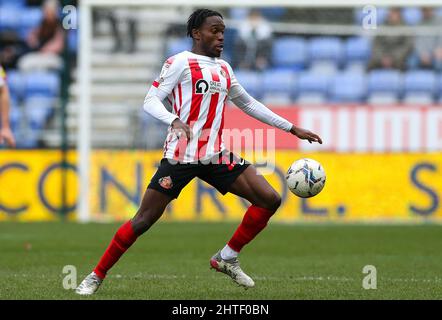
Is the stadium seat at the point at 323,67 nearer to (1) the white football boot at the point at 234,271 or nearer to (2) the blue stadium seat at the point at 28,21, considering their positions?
(2) the blue stadium seat at the point at 28,21

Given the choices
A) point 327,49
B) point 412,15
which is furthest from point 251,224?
point 412,15

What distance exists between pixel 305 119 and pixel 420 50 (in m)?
2.87

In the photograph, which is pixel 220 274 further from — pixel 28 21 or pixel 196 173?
pixel 28 21

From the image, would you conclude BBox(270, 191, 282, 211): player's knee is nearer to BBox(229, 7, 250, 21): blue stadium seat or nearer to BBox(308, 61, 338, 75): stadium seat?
BBox(308, 61, 338, 75): stadium seat

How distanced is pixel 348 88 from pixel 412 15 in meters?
2.04

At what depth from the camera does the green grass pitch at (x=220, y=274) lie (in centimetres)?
827

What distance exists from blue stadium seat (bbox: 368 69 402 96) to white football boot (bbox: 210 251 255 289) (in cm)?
1032

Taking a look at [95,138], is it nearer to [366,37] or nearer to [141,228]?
[366,37]

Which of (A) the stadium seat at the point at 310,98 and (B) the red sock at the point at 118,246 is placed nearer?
(B) the red sock at the point at 118,246

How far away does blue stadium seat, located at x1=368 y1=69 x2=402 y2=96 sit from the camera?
18375mm

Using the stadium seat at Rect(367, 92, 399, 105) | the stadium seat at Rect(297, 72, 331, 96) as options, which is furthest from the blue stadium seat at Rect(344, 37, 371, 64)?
the stadium seat at Rect(367, 92, 399, 105)

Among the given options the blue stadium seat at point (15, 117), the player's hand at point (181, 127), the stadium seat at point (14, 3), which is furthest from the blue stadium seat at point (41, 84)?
the player's hand at point (181, 127)

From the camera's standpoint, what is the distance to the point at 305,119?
17672mm

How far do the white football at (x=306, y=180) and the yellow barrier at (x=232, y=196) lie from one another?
8.67 metres
